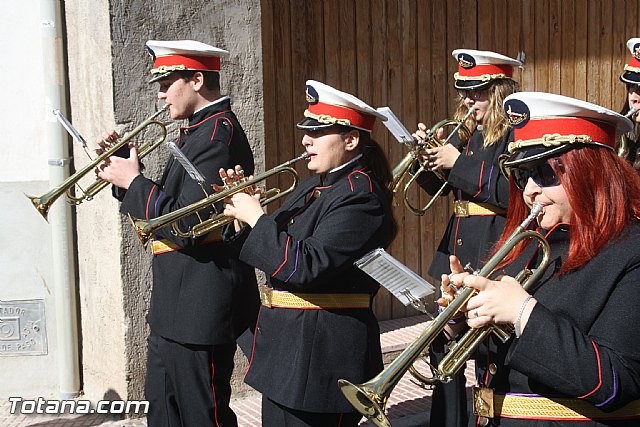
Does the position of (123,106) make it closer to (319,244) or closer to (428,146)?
(428,146)

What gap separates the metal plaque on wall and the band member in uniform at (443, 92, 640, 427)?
367cm

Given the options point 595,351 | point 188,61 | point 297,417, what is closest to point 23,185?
point 188,61

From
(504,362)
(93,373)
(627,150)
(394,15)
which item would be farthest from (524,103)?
(394,15)

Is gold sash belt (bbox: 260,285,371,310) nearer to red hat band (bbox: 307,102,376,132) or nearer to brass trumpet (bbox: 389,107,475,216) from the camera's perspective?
red hat band (bbox: 307,102,376,132)

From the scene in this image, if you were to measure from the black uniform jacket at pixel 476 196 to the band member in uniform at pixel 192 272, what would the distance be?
114 centimetres

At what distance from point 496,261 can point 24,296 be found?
3.84 metres

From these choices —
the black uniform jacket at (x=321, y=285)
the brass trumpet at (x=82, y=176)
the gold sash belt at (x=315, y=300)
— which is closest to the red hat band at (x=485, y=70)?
the black uniform jacket at (x=321, y=285)

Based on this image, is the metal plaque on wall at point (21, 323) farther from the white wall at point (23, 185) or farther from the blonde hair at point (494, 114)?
the blonde hair at point (494, 114)

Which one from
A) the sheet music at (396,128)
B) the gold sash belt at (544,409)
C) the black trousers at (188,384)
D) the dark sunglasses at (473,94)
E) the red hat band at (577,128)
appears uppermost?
the dark sunglasses at (473,94)

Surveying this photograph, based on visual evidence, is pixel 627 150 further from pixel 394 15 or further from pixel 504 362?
pixel 394 15

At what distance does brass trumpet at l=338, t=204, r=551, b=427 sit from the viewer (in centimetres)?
225

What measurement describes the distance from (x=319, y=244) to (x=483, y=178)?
5.04 feet

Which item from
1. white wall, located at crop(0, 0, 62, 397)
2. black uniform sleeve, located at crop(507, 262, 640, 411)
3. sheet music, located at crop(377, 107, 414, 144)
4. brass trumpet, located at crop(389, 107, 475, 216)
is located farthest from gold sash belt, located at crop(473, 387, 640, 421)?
white wall, located at crop(0, 0, 62, 397)

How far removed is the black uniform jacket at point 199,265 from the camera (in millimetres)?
3752
